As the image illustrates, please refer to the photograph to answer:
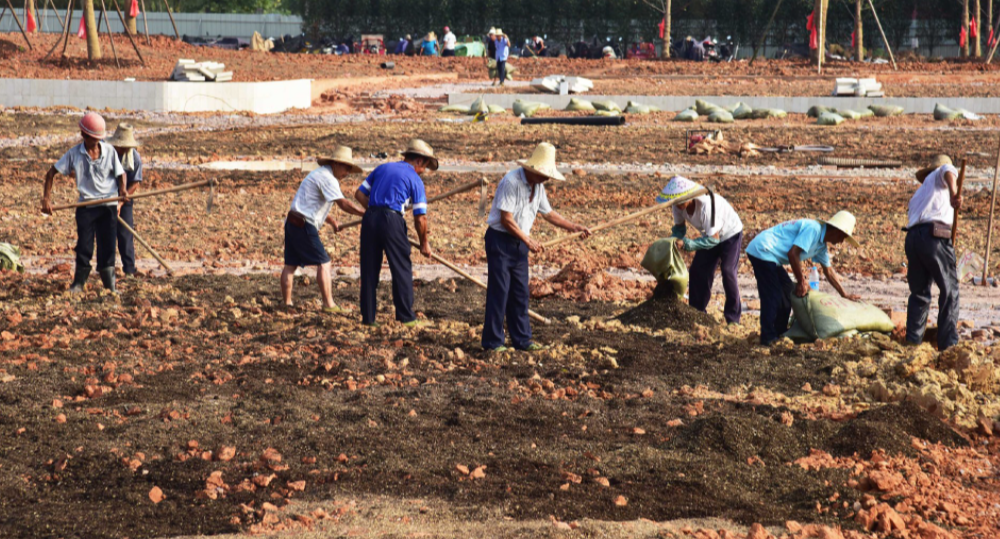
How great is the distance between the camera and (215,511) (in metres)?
5.32

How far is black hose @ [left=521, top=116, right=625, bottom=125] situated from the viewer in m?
25.2

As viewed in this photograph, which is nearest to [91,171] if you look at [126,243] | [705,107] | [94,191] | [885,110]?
[94,191]

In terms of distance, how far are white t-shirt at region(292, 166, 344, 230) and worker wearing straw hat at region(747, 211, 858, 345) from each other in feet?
10.7

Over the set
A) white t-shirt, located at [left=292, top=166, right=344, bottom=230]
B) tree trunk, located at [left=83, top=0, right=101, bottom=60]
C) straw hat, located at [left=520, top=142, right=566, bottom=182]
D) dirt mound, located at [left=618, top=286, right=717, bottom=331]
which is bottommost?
dirt mound, located at [left=618, top=286, right=717, bottom=331]

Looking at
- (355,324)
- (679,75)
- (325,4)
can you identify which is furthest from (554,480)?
(325,4)

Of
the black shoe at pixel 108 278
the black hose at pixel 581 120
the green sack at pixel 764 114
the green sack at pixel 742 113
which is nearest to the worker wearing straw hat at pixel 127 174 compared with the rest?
the black shoe at pixel 108 278

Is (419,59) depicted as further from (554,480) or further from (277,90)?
(554,480)

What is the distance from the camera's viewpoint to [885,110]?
2736 centimetres

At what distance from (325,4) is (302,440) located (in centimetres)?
4731

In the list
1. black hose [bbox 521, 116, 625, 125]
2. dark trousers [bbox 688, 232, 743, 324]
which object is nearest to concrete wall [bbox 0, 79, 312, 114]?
black hose [bbox 521, 116, 625, 125]

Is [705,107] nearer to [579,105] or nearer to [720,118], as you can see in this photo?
[720,118]

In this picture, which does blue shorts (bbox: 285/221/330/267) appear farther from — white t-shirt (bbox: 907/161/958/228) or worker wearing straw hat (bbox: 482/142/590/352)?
white t-shirt (bbox: 907/161/958/228)

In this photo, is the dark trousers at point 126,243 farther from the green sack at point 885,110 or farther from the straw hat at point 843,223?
the green sack at point 885,110

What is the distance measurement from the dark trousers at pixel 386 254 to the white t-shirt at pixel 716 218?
7.10 feet
